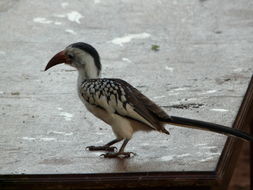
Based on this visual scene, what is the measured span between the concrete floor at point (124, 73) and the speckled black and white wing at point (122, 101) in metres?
0.16

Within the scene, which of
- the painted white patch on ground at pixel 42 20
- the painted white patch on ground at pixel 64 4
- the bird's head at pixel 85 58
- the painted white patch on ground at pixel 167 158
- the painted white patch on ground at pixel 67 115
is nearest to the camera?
the painted white patch on ground at pixel 167 158

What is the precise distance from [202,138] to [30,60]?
1.64 metres

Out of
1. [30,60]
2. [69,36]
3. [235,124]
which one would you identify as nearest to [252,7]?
[69,36]

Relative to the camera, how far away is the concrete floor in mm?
3361

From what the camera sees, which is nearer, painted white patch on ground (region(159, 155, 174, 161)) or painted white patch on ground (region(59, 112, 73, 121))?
painted white patch on ground (region(159, 155, 174, 161))

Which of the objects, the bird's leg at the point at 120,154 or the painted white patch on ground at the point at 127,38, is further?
the painted white patch on ground at the point at 127,38

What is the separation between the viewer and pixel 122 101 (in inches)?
133

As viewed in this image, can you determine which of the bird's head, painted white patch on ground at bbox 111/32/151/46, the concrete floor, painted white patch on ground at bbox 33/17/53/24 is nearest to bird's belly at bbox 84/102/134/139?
the concrete floor

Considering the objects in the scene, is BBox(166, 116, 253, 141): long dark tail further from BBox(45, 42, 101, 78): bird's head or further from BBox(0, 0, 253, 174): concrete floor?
BBox(45, 42, 101, 78): bird's head

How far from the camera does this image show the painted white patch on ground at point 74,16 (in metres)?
5.70

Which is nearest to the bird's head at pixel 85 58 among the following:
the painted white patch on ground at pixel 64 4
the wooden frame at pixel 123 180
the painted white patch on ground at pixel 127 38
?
the wooden frame at pixel 123 180

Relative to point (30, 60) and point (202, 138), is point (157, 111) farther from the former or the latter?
point (30, 60)

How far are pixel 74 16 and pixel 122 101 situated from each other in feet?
8.12

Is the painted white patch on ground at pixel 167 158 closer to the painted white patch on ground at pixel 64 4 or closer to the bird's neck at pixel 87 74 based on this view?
the bird's neck at pixel 87 74
